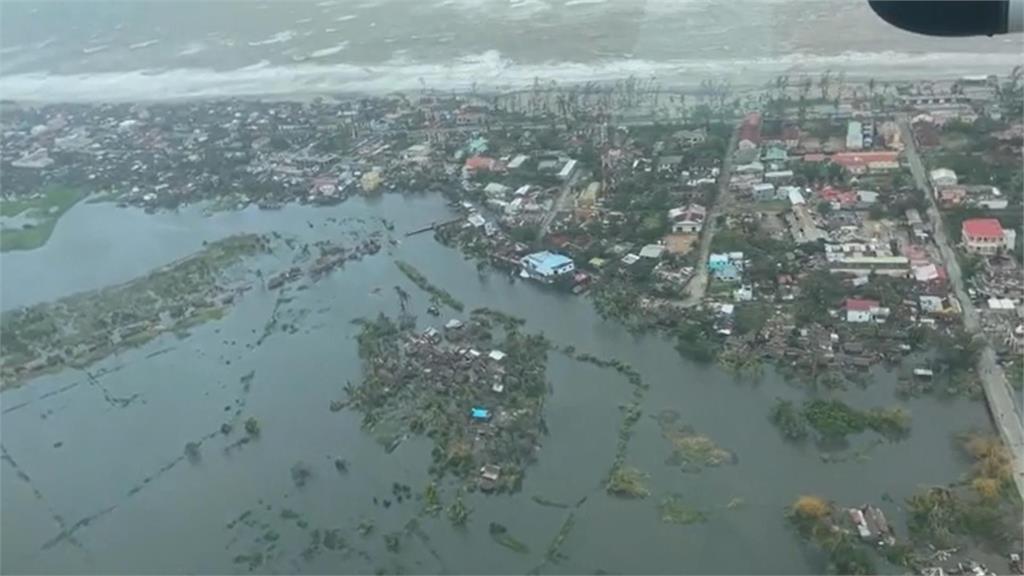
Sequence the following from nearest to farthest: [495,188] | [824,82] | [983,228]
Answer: [983,228], [495,188], [824,82]

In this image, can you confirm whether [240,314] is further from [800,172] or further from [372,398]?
[800,172]

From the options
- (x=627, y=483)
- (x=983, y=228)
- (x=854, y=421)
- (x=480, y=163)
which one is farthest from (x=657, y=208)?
(x=627, y=483)

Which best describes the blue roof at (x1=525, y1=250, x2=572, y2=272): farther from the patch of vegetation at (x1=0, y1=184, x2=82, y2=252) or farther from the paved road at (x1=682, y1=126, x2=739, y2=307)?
the patch of vegetation at (x1=0, y1=184, x2=82, y2=252)

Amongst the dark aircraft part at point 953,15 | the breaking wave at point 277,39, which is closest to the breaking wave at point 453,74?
the breaking wave at point 277,39

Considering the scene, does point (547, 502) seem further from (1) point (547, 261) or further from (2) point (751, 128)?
(2) point (751, 128)

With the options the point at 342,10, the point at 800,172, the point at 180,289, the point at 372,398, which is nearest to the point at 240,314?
the point at 180,289

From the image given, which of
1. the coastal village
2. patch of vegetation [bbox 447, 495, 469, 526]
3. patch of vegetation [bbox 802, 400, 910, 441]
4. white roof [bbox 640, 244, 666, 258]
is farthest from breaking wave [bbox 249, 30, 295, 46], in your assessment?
patch of vegetation [bbox 802, 400, 910, 441]

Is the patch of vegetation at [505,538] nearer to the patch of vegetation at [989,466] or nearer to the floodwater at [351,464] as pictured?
the floodwater at [351,464]
